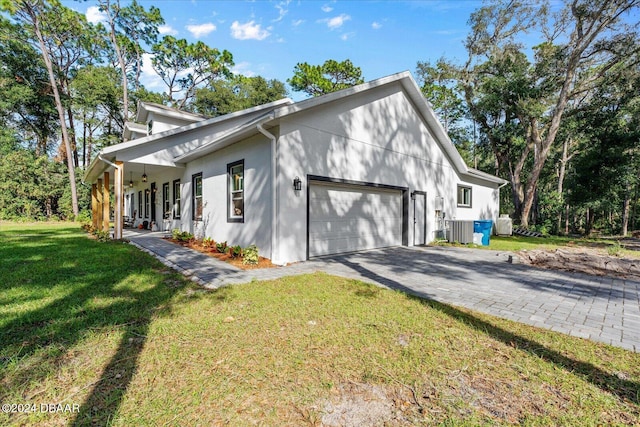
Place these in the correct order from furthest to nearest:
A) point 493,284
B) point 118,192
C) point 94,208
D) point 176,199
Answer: point 94,208, point 176,199, point 118,192, point 493,284

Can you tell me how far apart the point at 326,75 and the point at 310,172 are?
20404 mm

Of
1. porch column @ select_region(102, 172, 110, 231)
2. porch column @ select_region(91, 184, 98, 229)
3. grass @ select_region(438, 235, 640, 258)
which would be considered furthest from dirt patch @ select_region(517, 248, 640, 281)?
porch column @ select_region(91, 184, 98, 229)

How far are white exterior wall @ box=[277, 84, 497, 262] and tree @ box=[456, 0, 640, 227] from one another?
8.02 metres

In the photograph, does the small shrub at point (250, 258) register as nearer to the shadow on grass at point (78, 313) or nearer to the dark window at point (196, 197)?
the shadow on grass at point (78, 313)

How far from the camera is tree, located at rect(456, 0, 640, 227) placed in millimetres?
13797

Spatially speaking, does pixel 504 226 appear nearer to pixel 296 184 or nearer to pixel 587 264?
pixel 587 264

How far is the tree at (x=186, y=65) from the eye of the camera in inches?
985

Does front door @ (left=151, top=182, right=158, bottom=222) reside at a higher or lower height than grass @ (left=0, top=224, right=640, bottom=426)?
higher

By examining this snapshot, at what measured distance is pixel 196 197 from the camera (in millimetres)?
10555

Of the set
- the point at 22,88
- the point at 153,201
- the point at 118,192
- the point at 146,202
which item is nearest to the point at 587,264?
the point at 118,192

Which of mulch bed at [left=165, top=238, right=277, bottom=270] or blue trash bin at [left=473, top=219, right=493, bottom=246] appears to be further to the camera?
blue trash bin at [left=473, top=219, right=493, bottom=246]

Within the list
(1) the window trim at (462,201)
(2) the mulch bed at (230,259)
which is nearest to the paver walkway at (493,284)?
(2) the mulch bed at (230,259)

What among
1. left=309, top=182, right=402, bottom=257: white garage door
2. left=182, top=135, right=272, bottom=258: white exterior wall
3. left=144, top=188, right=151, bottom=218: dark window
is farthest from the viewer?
left=144, top=188, right=151, bottom=218: dark window

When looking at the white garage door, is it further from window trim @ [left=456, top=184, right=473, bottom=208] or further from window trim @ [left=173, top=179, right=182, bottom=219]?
window trim @ [left=173, top=179, right=182, bottom=219]
